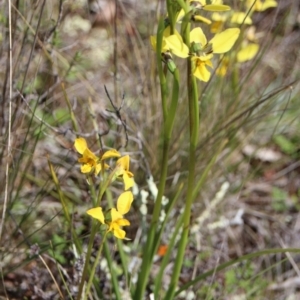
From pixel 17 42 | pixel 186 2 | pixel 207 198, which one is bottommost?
pixel 207 198

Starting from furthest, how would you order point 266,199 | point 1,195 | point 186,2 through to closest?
point 266,199
point 1,195
point 186,2

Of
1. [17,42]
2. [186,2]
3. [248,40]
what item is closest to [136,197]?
[17,42]

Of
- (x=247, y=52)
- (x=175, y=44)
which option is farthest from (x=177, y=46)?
(x=247, y=52)

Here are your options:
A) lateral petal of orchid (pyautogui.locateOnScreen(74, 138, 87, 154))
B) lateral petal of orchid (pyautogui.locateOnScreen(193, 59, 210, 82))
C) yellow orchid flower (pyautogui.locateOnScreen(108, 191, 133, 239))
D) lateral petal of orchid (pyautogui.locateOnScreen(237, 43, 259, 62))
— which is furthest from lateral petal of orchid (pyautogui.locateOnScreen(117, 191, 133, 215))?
lateral petal of orchid (pyautogui.locateOnScreen(237, 43, 259, 62))

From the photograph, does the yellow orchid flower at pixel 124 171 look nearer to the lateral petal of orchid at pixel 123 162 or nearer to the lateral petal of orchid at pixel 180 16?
the lateral petal of orchid at pixel 123 162

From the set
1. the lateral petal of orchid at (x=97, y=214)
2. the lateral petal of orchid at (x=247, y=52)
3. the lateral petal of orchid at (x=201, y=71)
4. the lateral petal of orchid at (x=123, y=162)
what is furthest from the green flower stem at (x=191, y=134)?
the lateral petal of orchid at (x=247, y=52)

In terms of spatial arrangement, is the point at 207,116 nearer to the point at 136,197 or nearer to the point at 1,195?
the point at 136,197
